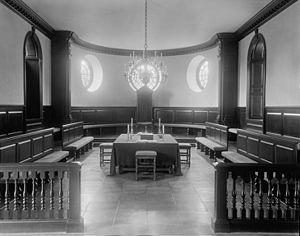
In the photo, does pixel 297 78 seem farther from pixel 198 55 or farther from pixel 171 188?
pixel 198 55

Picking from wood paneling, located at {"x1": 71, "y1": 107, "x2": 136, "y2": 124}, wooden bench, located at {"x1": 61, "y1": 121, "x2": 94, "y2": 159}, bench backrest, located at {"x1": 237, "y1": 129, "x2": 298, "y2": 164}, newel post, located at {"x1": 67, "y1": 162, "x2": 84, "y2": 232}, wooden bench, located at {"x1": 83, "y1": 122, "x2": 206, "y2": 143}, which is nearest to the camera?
newel post, located at {"x1": 67, "y1": 162, "x2": 84, "y2": 232}

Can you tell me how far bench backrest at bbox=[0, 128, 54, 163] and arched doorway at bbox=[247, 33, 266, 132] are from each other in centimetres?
557

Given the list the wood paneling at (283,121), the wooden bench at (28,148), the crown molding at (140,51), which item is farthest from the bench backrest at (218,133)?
the wooden bench at (28,148)

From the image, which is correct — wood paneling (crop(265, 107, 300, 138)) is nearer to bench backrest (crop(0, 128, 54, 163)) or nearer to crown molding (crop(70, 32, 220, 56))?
crown molding (crop(70, 32, 220, 56))

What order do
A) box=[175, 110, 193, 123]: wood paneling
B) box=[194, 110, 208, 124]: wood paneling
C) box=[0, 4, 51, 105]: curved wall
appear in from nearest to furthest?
1. box=[0, 4, 51, 105]: curved wall
2. box=[194, 110, 208, 124]: wood paneling
3. box=[175, 110, 193, 123]: wood paneling

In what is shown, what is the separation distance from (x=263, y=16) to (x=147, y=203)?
576 centimetres

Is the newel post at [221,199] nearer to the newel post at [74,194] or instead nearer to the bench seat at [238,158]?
the newel post at [74,194]

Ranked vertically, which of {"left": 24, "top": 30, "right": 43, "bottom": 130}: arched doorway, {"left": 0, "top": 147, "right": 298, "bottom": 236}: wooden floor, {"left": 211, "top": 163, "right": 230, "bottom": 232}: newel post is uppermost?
{"left": 24, "top": 30, "right": 43, "bottom": 130}: arched doorway

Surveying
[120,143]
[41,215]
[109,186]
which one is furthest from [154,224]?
[120,143]

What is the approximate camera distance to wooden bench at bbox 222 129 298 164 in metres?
5.10

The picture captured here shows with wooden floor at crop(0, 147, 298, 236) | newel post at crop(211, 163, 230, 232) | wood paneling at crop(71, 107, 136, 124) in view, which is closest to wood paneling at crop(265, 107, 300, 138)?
wooden floor at crop(0, 147, 298, 236)

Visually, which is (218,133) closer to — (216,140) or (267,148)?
(216,140)

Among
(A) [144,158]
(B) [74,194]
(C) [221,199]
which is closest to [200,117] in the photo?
(A) [144,158]

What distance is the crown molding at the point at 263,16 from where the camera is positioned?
7162 mm
